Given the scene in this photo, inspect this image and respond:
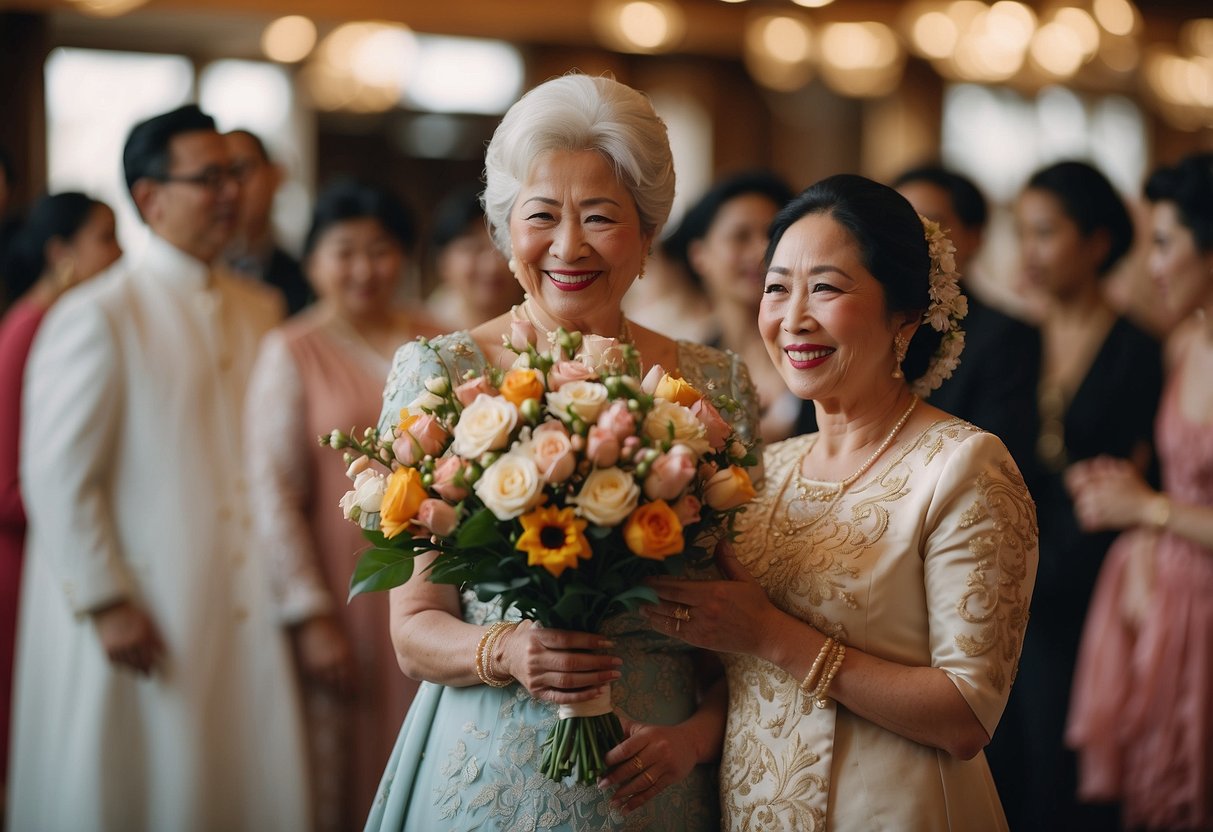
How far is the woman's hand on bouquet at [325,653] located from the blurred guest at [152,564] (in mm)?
122

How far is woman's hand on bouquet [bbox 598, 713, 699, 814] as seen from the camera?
209cm

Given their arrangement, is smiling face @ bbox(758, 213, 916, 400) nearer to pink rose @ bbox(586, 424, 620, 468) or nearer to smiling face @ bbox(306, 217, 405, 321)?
pink rose @ bbox(586, 424, 620, 468)

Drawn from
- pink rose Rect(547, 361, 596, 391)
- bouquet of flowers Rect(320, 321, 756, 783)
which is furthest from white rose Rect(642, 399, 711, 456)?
pink rose Rect(547, 361, 596, 391)

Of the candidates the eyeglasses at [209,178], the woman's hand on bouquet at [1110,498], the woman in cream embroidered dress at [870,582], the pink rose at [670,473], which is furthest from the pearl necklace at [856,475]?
the eyeglasses at [209,178]

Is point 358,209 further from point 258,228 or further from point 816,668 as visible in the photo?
point 816,668

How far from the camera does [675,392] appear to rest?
1.93 m

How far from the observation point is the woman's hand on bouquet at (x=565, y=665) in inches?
77.1

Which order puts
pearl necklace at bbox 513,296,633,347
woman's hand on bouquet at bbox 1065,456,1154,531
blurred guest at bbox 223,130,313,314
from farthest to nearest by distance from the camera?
blurred guest at bbox 223,130,313,314
woman's hand on bouquet at bbox 1065,456,1154,531
pearl necklace at bbox 513,296,633,347

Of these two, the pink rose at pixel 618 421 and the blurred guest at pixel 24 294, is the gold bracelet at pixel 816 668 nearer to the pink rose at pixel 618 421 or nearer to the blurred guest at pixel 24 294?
the pink rose at pixel 618 421

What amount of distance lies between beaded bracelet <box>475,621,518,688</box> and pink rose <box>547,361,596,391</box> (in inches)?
18.3

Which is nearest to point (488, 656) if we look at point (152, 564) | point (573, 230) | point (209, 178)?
point (573, 230)

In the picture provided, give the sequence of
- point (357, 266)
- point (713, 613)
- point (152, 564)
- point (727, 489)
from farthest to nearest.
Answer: point (357, 266) < point (152, 564) < point (713, 613) < point (727, 489)

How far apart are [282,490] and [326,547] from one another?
270 millimetres

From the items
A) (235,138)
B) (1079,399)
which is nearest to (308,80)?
(235,138)
